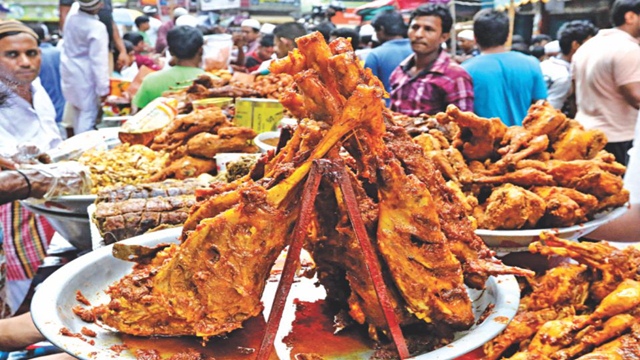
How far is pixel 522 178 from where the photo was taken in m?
2.25

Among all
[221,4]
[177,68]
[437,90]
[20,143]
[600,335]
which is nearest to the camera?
[600,335]

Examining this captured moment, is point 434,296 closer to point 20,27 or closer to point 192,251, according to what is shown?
point 192,251

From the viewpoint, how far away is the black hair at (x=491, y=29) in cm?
504

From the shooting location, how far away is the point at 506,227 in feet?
6.68

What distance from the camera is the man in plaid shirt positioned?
4406 millimetres

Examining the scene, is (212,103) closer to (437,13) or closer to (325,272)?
(437,13)

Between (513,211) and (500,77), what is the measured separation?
3.15 meters

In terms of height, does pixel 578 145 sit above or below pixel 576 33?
below

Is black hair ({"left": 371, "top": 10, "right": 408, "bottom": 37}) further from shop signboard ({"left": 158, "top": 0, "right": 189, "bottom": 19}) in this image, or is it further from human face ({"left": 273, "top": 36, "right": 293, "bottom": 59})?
shop signboard ({"left": 158, "top": 0, "right": 189, "bottom": 19})

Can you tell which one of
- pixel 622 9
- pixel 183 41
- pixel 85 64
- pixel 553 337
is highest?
pixel 622 9

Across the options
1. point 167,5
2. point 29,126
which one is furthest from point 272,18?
point 29,126

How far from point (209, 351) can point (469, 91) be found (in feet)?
12.0

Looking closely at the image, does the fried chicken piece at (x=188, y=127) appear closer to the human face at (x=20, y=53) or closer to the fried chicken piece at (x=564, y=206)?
the human face at (x=20, y=53)

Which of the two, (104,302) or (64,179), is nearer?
(104,302)
